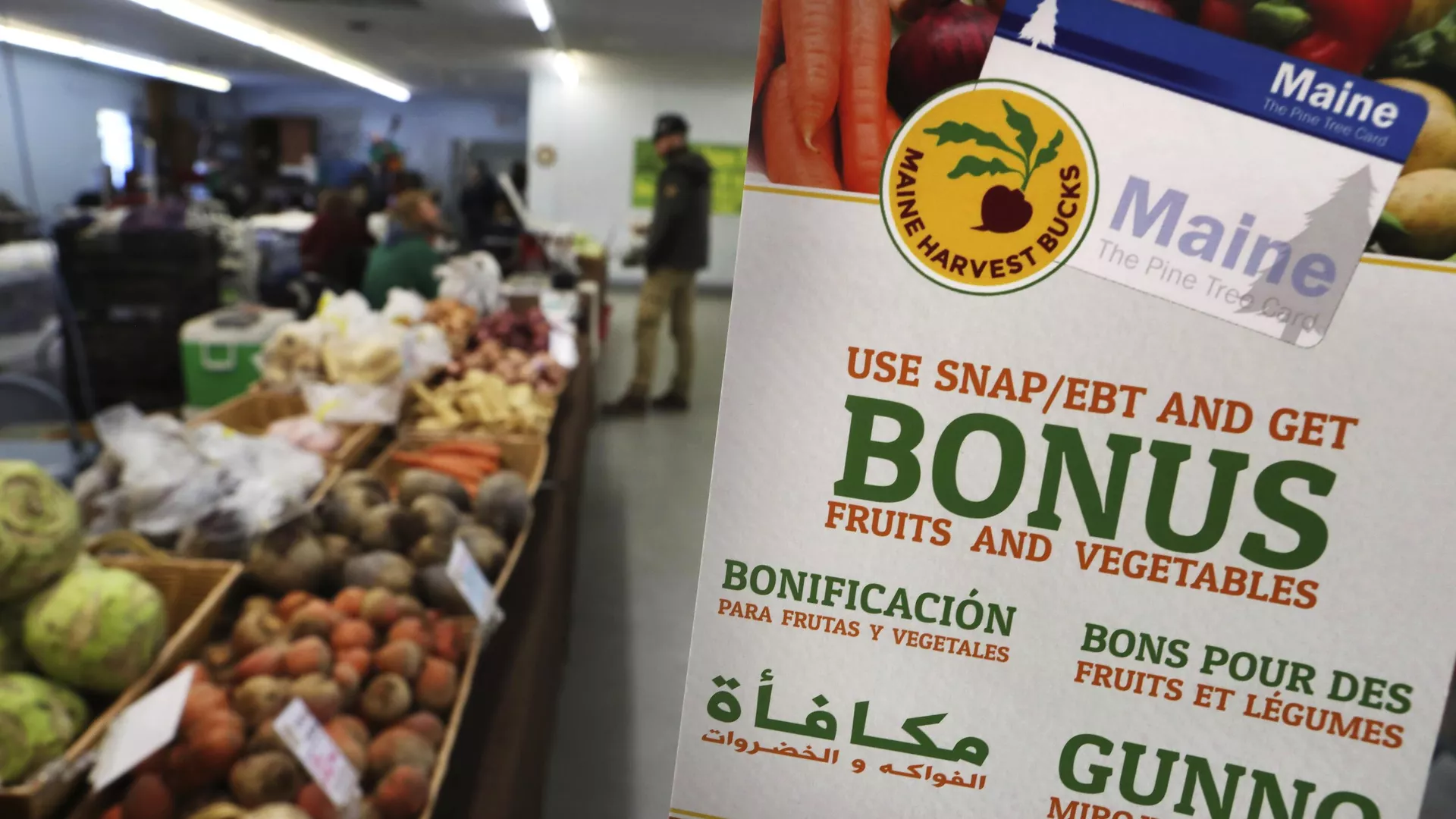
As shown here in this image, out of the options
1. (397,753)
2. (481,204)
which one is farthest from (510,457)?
(481,204)

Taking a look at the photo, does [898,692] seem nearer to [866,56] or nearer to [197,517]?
[866,56]

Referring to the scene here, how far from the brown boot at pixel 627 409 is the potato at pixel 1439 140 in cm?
559

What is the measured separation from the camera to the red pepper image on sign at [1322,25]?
507 mm

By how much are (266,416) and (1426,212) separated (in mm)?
2906

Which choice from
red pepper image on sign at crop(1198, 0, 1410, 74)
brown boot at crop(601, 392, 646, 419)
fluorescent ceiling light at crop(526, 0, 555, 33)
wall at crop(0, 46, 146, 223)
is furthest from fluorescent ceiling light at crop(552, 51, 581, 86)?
red pepper image on sign at crop(1198, 0, 1410, 74)

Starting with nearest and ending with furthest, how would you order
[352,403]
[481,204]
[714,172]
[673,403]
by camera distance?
1. [352,403]
2. [673,403]
3. [481,204]
4. [714,172]

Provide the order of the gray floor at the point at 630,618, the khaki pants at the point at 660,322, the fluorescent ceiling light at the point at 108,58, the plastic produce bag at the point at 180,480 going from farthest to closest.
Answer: the fluorescent ceiling light at the point at 108,58, the khaki pants at the point at 660,322, the gray floor at the point at 630,618, the plastic produce bag at the point at 180,480

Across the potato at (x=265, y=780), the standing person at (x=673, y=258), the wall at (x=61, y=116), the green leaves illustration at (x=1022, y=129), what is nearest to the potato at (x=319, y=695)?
the potato at (x=265, y=780)

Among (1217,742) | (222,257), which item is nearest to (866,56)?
(1217,742)

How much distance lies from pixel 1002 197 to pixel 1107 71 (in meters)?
0.09

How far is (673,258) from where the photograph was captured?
583 cm

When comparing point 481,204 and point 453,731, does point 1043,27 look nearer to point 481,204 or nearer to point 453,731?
point 453,731

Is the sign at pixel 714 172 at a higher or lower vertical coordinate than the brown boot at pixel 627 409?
higher

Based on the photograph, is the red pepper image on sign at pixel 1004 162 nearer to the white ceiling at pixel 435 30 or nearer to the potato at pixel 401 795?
the potato at pixel 401 795
